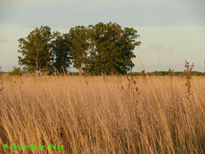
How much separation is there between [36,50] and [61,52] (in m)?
4.29

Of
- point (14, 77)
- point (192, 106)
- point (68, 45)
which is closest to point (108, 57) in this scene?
point (68, 45)

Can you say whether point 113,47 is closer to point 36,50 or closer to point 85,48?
point 85,48

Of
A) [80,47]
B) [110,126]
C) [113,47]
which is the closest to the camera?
[110,126]

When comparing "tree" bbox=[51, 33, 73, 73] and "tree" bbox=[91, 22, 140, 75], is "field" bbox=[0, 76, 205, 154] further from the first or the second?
"tree" bbox=[51, 33, 73, 73]

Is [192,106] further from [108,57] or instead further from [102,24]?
[102,24]

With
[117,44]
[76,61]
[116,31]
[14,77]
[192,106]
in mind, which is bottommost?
[192,106]

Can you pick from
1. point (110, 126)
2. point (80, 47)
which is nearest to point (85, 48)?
point (80, 47)

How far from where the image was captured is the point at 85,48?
3441cm

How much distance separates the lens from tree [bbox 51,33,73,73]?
36.5 m

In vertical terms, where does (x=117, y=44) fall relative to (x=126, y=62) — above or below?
above

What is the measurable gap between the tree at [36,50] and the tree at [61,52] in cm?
122

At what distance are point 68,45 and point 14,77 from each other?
104 feet

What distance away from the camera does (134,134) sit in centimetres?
304

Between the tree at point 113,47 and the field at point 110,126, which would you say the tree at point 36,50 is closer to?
the tree at point 113,47
